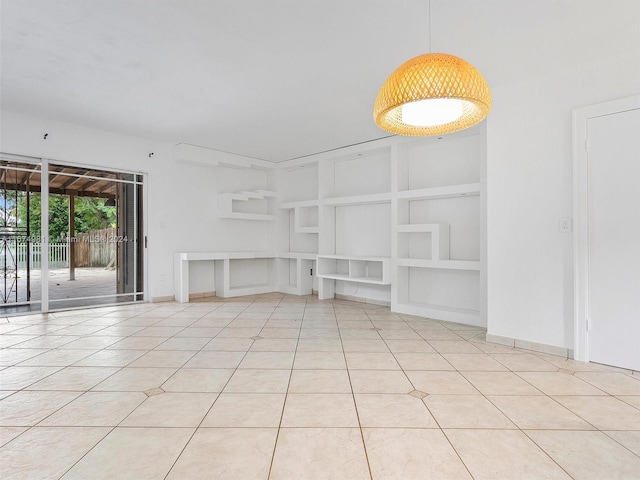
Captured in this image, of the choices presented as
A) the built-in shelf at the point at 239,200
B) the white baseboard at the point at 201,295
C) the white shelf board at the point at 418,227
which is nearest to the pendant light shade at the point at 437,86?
the white shelf board at the point at 418,227

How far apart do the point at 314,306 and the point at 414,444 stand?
12.6ft

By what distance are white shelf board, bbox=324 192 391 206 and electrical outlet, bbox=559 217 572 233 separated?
242cm

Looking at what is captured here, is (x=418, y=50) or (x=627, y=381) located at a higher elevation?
(x=418, y=50)

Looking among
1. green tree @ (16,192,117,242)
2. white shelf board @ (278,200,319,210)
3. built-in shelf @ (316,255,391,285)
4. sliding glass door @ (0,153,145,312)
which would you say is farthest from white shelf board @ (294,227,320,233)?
green tree @ (16,192,117,242)

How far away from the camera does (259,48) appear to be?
9.72ft

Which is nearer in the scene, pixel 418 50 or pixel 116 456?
pixel 116 456

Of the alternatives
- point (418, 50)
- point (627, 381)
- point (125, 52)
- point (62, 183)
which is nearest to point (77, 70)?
point (125, 52)

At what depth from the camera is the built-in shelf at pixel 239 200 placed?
6.45 meters

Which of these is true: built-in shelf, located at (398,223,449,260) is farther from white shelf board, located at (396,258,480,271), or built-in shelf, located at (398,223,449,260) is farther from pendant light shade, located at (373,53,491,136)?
pendant light shade, located at (373,53,491,136)

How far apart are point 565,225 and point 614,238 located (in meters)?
0.37

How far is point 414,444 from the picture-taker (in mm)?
1834

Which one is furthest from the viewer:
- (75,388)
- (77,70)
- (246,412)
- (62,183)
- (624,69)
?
(62,183)

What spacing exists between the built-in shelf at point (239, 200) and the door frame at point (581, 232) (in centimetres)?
510

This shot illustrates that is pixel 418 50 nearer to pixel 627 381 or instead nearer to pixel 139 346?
pixel 627 381
